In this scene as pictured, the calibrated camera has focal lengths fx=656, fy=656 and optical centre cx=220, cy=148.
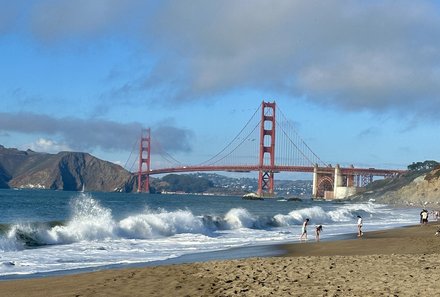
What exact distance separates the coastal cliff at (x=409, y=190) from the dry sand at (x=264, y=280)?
232 ft

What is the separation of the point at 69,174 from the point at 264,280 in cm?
11920

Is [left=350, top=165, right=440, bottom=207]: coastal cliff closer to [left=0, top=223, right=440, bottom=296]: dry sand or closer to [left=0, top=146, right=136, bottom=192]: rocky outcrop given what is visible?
[left=0, top=146, right=136, bottom=192]: rocky outcrop

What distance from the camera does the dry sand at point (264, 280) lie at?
8.58m

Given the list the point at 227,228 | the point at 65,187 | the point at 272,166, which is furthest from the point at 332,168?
the point at 227,228

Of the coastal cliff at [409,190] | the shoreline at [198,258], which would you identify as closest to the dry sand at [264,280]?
the shoreline at [198,258]

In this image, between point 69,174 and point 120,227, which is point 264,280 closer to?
point 120,227

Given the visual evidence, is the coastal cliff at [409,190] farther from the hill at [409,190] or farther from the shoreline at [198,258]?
the shoreline at [198,258]

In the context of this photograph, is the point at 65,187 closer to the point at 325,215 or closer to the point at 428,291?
the point at 325,215

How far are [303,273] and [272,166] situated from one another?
69968 mm

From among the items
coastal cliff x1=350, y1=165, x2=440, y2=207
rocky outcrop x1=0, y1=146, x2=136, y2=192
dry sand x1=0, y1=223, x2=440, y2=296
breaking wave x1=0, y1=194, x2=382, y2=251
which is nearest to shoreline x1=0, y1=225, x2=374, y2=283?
dry sand x1=0, y1=223, x2=440, y2=296

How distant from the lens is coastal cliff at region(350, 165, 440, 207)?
289 ft

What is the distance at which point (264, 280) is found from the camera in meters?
9.43

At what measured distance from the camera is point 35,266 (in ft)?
42.8

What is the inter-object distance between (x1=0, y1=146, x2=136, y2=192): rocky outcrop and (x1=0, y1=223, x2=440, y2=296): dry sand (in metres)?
107
